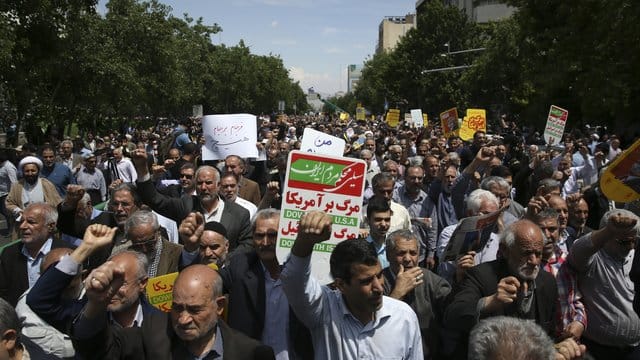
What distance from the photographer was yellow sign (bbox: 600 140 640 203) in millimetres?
4887

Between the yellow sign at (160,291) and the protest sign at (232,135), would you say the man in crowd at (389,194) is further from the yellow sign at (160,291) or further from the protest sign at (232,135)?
the protest sign at (232,135)

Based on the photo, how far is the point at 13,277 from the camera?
15.3 feet

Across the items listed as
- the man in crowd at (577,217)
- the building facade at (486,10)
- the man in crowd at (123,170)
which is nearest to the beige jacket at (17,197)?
the man in crowd at (123,170)

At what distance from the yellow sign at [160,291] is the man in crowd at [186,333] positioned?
879mm

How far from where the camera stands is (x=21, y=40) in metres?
16.6

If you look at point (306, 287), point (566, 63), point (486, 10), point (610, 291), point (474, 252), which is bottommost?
point (610, 291)

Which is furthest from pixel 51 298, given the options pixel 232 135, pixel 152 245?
pixel 232 135

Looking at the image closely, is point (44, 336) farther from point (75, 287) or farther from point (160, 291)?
point (160, 291)

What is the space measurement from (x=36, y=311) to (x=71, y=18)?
18153mm

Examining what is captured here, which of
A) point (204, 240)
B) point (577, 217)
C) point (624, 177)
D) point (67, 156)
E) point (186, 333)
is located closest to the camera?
point (186, 333)

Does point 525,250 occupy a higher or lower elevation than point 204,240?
higher

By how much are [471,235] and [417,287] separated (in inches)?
22.1

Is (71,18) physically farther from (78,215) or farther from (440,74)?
(440,74)

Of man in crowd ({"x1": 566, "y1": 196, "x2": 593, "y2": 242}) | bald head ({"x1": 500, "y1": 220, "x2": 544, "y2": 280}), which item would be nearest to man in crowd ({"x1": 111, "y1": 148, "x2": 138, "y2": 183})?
man in crowd ({"x1": 566, "y1": 196, "x2": 593, "y2": 242})
